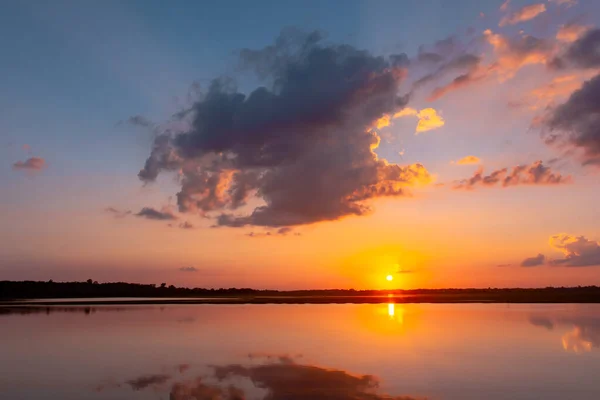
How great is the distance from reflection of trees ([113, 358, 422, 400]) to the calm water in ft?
0.13

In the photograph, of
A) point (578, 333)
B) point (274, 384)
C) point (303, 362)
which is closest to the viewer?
point (274, 384)

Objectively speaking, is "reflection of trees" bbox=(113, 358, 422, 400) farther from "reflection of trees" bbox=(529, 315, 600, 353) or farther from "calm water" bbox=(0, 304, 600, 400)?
"reflection of trees" bbox=(529, 315, 600, 353)

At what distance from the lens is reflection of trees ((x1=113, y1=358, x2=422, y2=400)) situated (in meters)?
16.0

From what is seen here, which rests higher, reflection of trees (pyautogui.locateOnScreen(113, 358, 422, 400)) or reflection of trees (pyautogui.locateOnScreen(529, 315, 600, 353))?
reflection of trees (pyautogui.locateOnScreen(529, 315, 600, 353))

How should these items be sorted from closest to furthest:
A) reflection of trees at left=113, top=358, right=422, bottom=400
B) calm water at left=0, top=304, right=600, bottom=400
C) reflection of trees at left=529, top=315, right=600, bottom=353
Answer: reflection of trees at left=113, top=358, right=422, bottom=400 → calm water at left=0, top=304, right=600, bottom=400 → reflection of trees at left=529, top=315, right=600, bottom=353

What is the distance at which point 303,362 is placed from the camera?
22.3 meters

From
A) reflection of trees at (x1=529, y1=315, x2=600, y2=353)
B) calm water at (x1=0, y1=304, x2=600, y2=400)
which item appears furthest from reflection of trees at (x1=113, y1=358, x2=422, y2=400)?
reflection of trees at (x1=529, y1=315, x2=600, y2=353)

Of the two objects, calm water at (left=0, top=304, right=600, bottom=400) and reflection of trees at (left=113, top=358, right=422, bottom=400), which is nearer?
reflection of trees at (left=113, top=358, right=422, bottom=400)

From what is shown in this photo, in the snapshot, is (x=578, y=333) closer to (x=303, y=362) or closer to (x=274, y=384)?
(x=303, y=362)

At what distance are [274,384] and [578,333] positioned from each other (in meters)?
24.0

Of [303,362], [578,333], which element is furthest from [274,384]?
[578,333]

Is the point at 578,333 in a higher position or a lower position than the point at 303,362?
higher

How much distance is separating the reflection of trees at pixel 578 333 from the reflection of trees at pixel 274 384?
562 inches

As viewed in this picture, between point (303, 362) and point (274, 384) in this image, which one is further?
point (303, 362)
